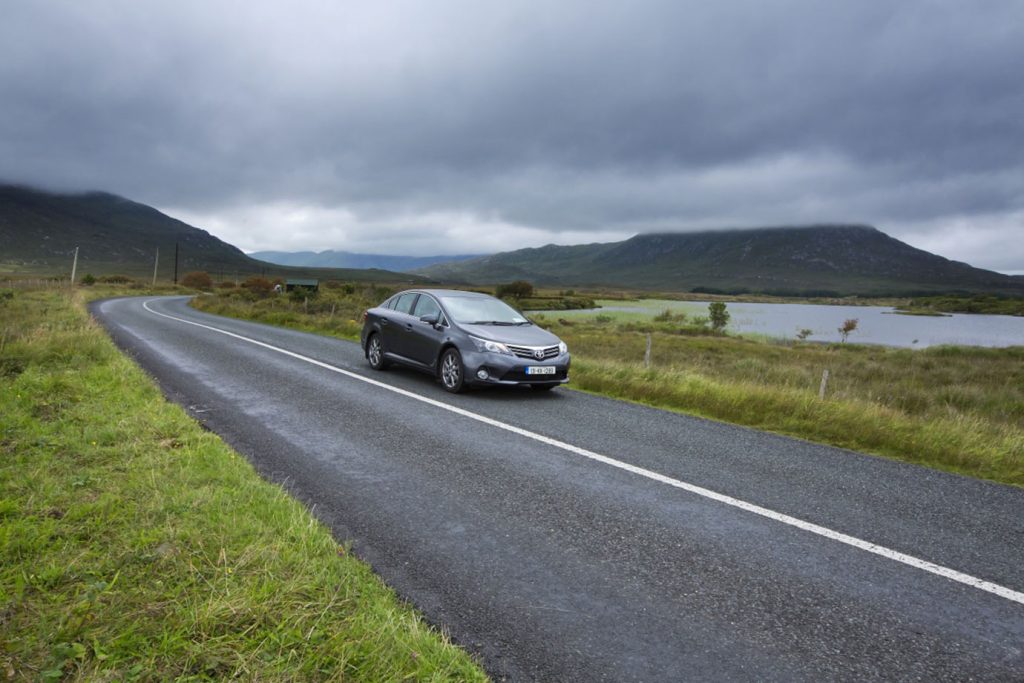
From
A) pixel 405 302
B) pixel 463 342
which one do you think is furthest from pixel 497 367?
pixel 405 302

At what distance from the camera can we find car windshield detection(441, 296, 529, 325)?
974cm

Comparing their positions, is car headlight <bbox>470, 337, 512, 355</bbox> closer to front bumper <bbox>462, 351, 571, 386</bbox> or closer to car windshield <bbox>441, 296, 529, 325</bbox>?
front bumper <bbox>462, 351, 571, 386</bbox>

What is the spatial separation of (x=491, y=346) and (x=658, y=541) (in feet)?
17.5

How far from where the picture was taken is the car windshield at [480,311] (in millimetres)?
9742

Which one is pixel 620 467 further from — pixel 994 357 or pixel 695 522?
pixel 994 357

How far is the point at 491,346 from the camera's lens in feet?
29.2

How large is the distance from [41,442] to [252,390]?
13.1 feet

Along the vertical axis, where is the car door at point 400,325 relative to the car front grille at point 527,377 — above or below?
above

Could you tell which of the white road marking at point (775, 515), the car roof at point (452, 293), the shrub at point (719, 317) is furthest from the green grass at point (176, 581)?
the shrub at point (719, 317)

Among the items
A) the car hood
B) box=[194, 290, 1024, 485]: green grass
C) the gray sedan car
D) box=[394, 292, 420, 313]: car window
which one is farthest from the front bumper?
box=[394, 292, 420, 313]: car window

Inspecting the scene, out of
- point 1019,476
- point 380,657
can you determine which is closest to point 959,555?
point 1019,476

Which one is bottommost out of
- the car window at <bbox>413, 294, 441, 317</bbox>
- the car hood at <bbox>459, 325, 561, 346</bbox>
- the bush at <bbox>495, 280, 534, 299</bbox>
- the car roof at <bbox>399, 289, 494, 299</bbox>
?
the car hood at <bbox>459, 325, 561, 346</bbox>

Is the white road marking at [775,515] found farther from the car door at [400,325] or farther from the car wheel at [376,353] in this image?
the car wheel at [376,353]

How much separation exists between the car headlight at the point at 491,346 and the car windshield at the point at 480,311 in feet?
2.33
